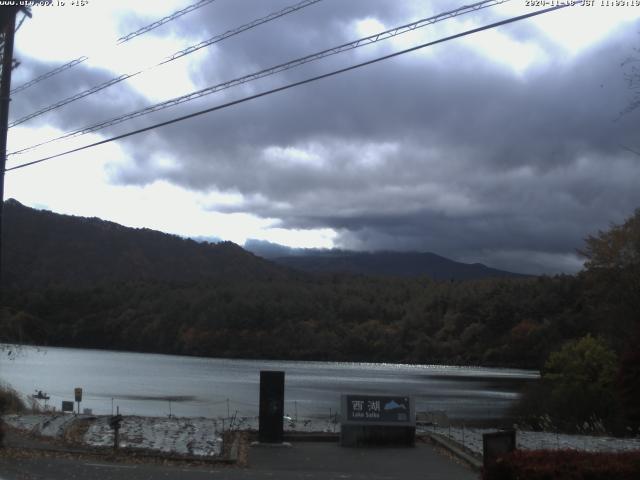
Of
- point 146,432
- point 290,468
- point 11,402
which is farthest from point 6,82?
point 11,402

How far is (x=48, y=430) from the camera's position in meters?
22.7

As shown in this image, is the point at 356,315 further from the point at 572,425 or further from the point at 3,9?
the point at 3,9

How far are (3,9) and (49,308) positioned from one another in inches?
6158

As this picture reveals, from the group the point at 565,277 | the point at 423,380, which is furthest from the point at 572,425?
the point at 565,277

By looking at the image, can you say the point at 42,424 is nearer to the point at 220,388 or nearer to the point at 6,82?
the point at 6,82

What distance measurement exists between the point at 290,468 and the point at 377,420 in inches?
158

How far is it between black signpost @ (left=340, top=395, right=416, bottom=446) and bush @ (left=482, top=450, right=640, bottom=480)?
391 inches

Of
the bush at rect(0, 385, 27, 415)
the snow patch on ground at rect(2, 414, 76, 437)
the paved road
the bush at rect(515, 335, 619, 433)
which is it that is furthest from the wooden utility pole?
the bush at rect(515, 335, 619, 433)

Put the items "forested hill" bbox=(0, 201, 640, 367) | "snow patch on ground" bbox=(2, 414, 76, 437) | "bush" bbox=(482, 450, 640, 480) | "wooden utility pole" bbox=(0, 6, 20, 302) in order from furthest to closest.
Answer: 1. "forested hill" bbox=(0, 201, 640, 367)
2. "snow patch on ground" bbox=(2, 414, 76, 437)
3. "wooden utility pole" bbox=(0, 6, 20, 302)
4. "bush" bbox=(482, 450, 640, 480)

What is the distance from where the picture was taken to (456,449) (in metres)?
21.0

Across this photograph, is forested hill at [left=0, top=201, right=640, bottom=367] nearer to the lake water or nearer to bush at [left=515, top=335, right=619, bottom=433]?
the lake water

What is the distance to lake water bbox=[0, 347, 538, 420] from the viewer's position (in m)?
59.2

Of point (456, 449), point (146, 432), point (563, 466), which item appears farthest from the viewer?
point (146, 432)

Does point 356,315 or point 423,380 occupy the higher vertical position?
point 356,315
